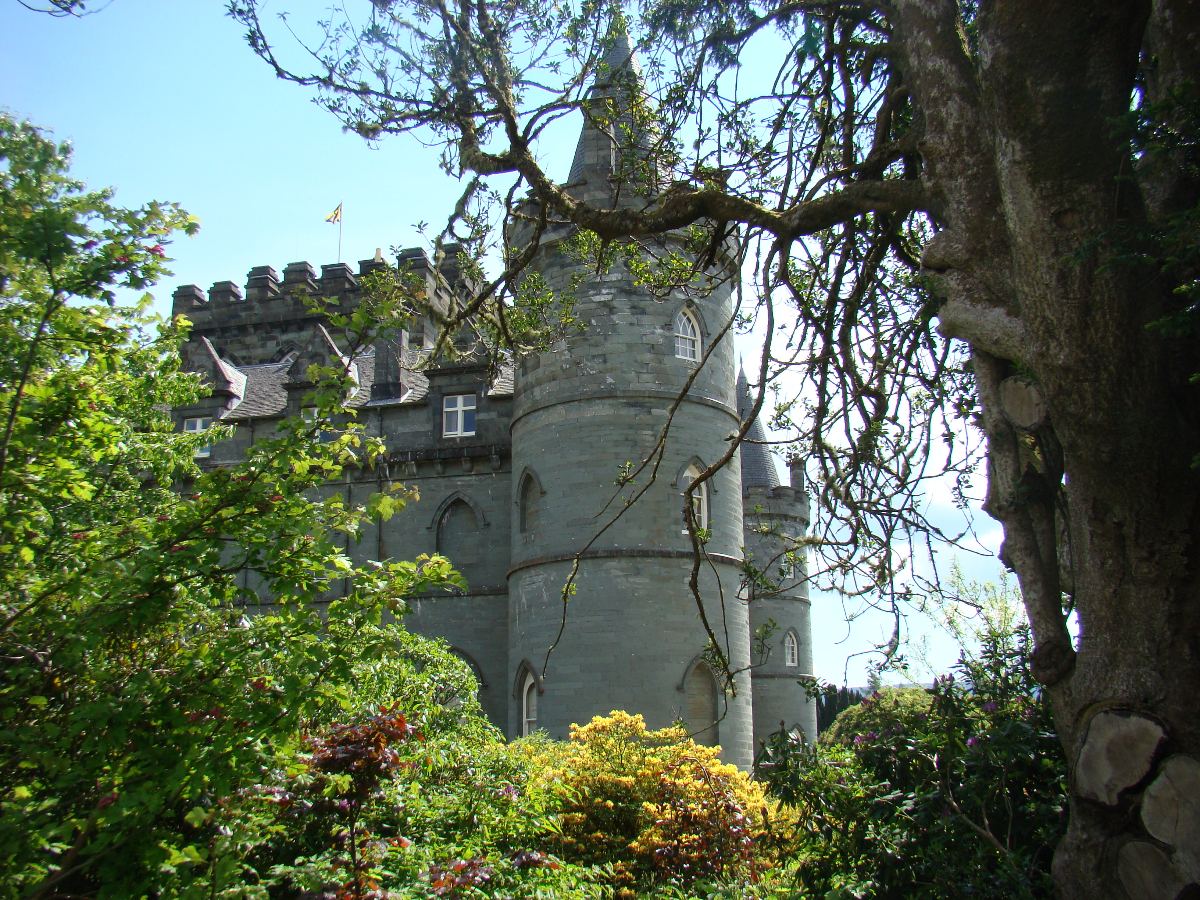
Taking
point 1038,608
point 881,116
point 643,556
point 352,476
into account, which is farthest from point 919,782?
point 352,476

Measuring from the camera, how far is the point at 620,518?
1496 centimetres

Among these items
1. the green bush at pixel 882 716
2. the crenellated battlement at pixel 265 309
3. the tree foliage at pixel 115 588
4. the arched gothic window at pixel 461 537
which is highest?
the crenellated battlement at pixel 265 309

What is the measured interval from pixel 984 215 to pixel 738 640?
11720 mm

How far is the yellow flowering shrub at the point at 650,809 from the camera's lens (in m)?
7.30

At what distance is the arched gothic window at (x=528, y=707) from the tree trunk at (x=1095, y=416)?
1202cm

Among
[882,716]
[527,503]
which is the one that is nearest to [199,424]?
[527,503]

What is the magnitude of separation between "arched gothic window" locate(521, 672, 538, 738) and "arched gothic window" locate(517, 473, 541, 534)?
260 cm

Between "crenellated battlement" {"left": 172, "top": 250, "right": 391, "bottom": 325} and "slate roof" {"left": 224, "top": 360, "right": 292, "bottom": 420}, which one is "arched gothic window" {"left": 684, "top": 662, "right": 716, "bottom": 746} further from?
"crenellated battlement" {"left": 172, "top": 250, "right": 391, "bottom": 325}

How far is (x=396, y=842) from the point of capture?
511 centimetres

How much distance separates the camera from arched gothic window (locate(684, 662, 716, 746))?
13922mm

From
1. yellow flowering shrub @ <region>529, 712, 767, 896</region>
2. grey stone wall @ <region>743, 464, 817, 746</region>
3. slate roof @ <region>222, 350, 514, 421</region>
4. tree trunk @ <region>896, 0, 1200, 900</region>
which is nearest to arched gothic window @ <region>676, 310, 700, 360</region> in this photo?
slate roof @ <region>222, 350, 514, 421</region>

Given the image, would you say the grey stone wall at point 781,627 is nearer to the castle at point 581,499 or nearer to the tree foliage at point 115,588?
the castle at point 581,499

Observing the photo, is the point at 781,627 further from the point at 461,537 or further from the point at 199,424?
the point at 199,424

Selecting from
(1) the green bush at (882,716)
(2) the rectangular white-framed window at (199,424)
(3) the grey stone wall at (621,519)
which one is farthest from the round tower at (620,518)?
(2) the rectangular white-framed window at (199,424)
